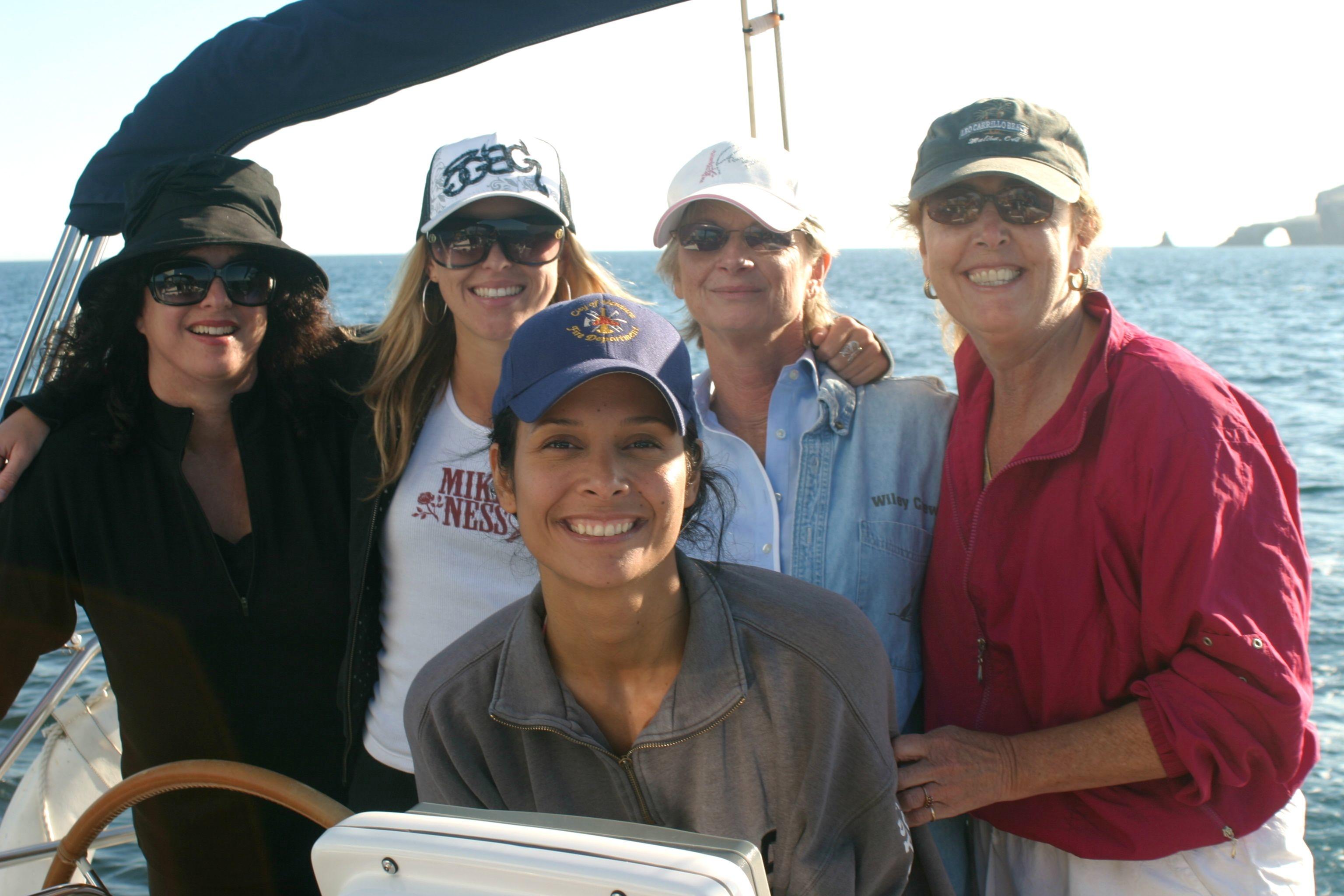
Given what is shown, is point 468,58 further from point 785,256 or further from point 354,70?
point 785,256

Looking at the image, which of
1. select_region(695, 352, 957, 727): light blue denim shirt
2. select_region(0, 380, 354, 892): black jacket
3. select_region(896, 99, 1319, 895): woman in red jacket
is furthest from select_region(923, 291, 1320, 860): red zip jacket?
select_region(0, 380, 354, 892): black jacket

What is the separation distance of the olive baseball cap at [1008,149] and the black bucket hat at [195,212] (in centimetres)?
169

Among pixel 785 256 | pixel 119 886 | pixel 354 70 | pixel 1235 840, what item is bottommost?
pixel 119 886


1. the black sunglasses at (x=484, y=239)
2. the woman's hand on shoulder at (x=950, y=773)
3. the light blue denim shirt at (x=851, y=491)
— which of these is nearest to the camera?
the woman's hand on shoulder at (x=950, y=773)

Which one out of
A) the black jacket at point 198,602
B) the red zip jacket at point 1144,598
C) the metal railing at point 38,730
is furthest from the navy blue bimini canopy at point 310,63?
the red zip jacket at point 1144,598

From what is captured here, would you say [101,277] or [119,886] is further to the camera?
[119,886]

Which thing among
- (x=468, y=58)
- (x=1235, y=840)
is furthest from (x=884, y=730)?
(x=468, y=58)

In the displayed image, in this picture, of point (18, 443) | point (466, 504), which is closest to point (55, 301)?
point (18, 443)

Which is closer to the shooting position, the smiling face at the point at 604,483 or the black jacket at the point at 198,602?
the smiling face at the point at 604,483

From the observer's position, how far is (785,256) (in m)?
2.85

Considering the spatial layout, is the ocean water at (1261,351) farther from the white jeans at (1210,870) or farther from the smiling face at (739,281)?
the white jeans at (1210,870)

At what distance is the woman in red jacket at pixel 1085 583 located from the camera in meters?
2.03

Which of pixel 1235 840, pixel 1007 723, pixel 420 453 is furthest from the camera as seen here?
pixel 420 453

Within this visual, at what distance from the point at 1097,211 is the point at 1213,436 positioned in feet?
2.32
